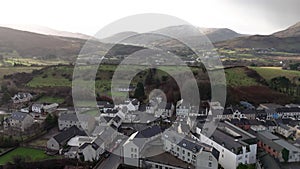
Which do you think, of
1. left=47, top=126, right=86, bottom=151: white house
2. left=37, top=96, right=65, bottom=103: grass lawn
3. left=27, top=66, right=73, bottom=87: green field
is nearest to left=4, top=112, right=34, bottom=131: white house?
left=47, top=126, right=86, bottom=151: white house

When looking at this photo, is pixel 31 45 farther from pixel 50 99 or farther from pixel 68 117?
pixel 68 117

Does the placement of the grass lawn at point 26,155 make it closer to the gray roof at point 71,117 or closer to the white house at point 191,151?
the gray roof at point 71,117

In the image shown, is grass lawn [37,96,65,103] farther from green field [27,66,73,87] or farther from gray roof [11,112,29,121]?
gray roof [11,112,29,121]

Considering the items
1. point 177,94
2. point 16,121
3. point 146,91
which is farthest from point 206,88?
point 16,121

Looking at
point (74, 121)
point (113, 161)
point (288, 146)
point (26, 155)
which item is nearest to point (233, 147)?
point (288, 146)

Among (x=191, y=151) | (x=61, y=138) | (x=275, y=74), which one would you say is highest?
(x=275, y=74)

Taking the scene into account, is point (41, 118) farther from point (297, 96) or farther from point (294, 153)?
point (297, 96)

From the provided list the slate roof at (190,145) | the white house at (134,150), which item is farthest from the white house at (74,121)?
the slate roof at (190,145)
